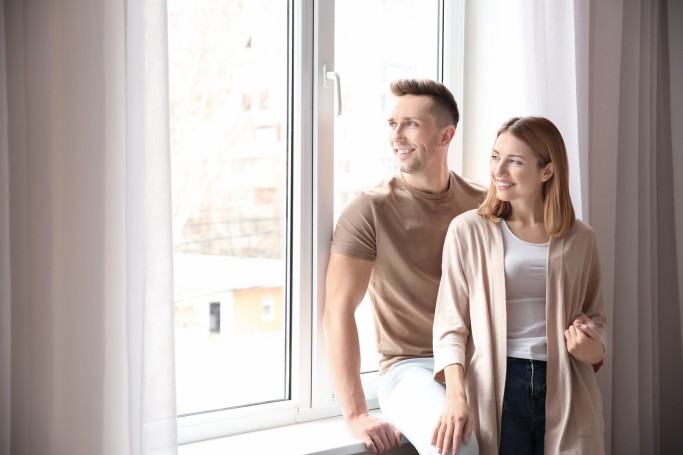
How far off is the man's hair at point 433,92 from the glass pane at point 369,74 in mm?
72

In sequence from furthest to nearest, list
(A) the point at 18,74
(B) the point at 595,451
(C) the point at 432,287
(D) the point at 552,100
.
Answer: (D) the point at 552,100 < (C) the point at 432,287 < (B) the point at 595,451 < (A) the point at 18,74

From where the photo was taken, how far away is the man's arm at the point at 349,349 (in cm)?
182

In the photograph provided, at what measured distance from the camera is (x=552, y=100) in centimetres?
210

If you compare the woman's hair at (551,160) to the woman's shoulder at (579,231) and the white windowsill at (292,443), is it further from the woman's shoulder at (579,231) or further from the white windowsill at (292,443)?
the white windowsill at (292,443)

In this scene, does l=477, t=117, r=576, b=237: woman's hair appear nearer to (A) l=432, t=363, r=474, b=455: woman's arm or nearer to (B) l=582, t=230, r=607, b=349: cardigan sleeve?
(B) l=582, t=230, r=607, b=349: cardigan sleeve

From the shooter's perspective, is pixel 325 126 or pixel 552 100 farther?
pixel 552 100

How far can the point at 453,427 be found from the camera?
5.28ft

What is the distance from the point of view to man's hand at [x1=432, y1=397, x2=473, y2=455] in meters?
1.60

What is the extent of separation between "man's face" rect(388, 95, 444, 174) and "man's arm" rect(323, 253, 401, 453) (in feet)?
1.01

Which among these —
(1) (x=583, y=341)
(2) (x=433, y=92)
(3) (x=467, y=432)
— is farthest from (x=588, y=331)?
(2) (x=433, y=92)

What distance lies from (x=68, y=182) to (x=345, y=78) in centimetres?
96

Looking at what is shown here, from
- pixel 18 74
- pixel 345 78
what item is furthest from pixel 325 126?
pixel 18 74

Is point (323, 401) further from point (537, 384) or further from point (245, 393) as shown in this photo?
point (537, 384)

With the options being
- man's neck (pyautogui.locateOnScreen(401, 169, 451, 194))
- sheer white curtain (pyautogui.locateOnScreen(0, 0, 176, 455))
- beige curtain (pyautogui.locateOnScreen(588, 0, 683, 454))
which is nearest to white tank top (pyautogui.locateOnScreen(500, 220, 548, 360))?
man's neck (pyautogui.locateOnScreen(401, 169, 451, 194))
